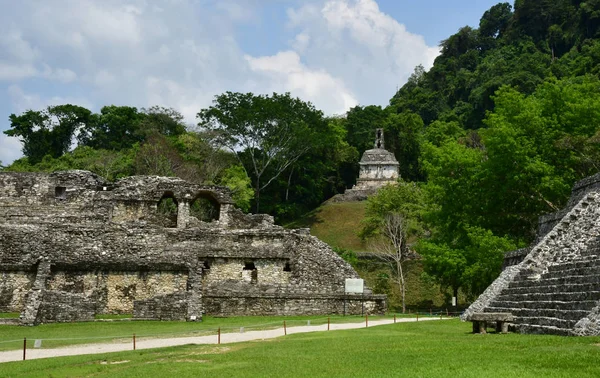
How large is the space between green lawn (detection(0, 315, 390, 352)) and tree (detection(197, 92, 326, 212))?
98.2ft

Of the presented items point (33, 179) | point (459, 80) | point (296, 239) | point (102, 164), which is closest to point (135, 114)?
point (102, 164)

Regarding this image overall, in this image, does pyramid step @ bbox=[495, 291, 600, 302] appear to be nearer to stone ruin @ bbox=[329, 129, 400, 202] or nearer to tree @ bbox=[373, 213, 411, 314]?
tree @ bbox=[373, 213, 411, 314]

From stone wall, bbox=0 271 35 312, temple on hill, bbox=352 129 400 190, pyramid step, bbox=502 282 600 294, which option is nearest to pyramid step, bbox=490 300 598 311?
pyramid step, bbox=502 282 600 294

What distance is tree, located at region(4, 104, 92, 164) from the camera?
70.9m

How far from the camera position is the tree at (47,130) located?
70.9 meters

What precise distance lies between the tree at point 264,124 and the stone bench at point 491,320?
39510 millimetres

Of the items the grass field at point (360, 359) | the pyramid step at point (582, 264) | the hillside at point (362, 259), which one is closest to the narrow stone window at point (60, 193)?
the grass field at point (360, 359)

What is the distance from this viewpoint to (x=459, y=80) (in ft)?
368

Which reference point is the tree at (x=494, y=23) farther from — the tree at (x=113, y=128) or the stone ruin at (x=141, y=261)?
the stone ruin at (x=141, y=261)

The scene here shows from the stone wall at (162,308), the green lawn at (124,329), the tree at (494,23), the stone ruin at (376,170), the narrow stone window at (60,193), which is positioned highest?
the tree at (494,23)

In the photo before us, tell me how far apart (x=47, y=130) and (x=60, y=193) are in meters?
40.8

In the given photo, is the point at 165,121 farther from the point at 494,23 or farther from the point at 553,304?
the point at 494,23

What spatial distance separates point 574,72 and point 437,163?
53044mm

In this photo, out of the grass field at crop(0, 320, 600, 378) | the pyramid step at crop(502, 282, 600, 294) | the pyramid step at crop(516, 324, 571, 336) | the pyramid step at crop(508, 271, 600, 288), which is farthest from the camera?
the pyramid step at crop(508, 271, 600, 288)
